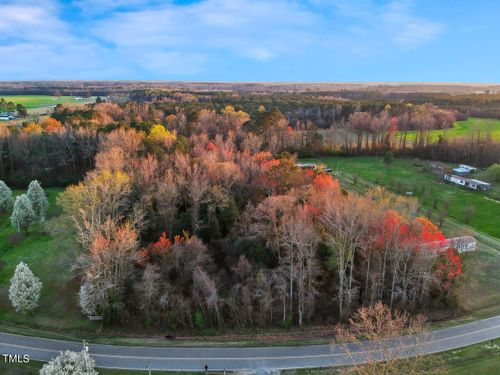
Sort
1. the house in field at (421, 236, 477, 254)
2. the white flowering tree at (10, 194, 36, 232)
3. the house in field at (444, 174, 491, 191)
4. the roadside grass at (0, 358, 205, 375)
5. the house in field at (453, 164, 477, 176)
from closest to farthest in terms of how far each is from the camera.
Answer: the roadside grass at (0, 358, 205, 375) < the house in field at (421, 236, 477, 254) < the white flowering tree at (10, 194, 36, 232) < the house in field at (444, 174, 491, 191) < the house in field at (453, 164, 477, 176)

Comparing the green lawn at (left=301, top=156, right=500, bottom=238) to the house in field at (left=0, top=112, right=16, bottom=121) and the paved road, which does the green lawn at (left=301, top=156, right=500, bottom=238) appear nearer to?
the paved road

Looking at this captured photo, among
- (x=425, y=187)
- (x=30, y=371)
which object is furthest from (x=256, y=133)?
(x=30, y=371)

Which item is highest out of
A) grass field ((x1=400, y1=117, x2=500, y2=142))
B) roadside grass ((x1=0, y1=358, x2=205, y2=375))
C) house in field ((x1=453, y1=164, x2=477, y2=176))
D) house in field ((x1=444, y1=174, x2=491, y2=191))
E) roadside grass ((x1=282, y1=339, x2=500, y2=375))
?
grass field ((x1=400, y1=117, x2=500, y2=142))

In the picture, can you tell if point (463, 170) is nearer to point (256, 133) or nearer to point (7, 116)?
point (256, 133)

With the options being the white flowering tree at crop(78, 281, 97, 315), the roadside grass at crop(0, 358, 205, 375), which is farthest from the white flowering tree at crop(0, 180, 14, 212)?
the roadside grass at crop(0, 358, 205, 375)

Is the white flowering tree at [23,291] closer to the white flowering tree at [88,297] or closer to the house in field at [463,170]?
the white flowering tree at [88,297]

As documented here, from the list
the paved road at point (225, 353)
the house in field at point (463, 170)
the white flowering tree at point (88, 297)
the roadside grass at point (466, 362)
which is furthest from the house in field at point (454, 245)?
the house in field at point (463, 170)
